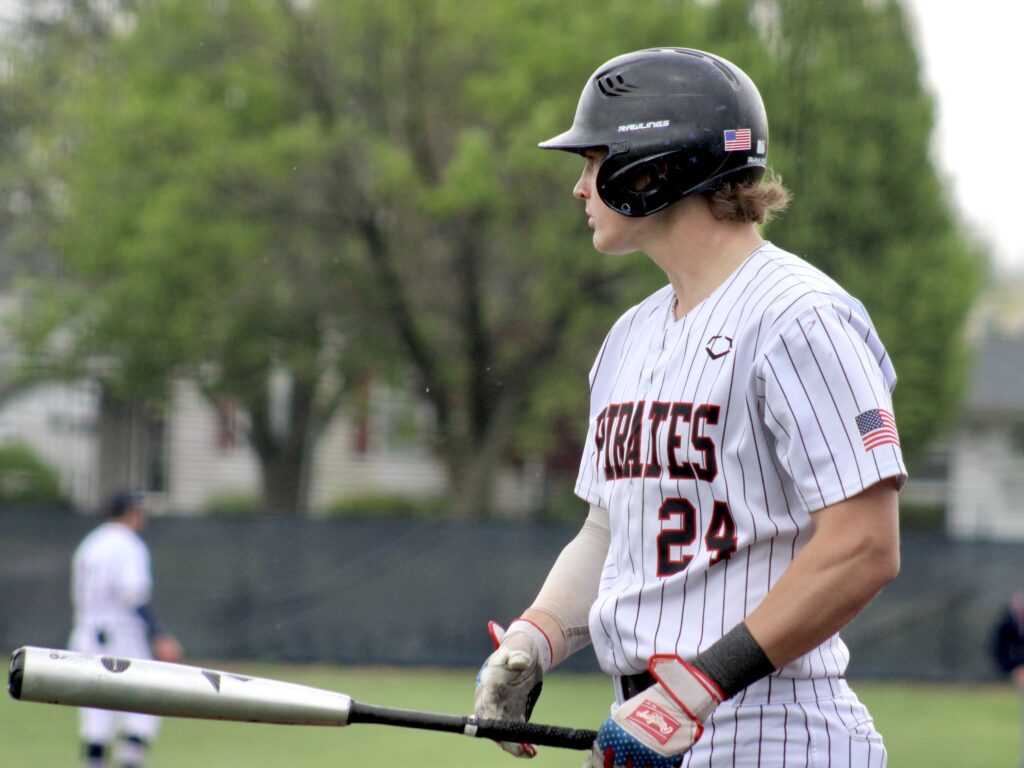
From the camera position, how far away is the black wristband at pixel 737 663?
1844 millimetres

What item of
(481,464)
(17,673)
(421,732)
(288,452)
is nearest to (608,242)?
(17,673)

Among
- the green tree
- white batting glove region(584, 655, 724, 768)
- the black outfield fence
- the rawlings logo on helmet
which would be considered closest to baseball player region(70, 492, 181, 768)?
the green tree

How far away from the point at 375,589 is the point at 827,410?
40.5 feet

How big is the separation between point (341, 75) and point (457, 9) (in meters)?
1.71

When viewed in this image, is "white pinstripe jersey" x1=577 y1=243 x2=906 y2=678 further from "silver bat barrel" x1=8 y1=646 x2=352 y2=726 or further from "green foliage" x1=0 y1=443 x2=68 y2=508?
"green foliage" x1=0 y1=443 x2=68 y2=508

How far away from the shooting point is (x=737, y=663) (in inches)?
72.7

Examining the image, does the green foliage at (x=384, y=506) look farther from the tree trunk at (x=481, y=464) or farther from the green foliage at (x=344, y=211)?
the green foliage at (x=344, y=211)

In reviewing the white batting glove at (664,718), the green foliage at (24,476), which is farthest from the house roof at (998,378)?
the white batting glove at (664,718)

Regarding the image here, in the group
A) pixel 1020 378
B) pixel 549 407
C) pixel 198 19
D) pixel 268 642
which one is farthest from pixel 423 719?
pixel 1020 378

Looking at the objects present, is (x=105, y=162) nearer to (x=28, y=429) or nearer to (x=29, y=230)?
(x=29, y=230)

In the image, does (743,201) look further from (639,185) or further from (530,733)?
(530,733)

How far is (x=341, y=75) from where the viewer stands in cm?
1789

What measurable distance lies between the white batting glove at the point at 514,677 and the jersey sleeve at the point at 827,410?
0.57 m

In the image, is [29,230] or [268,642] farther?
[29,230]
